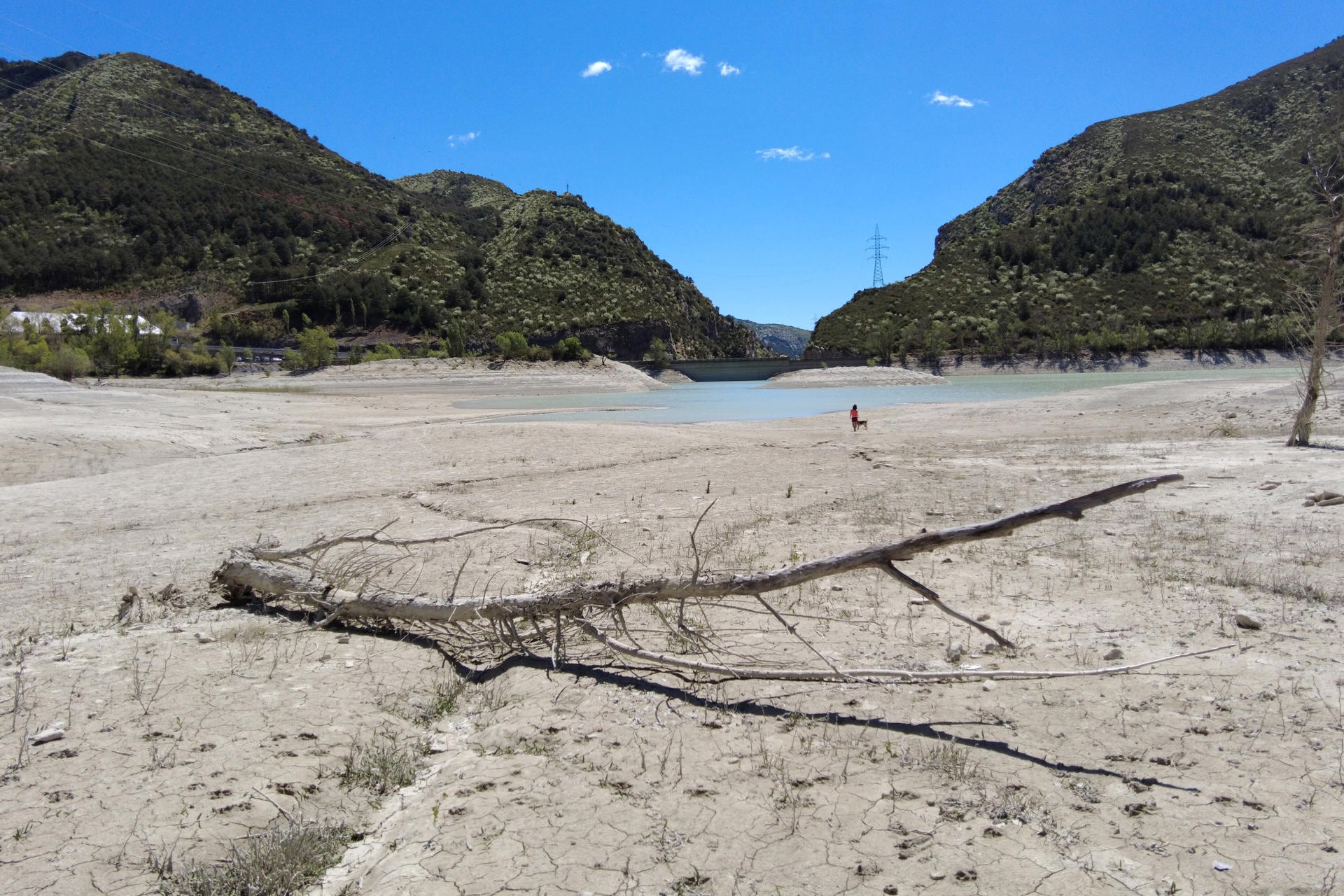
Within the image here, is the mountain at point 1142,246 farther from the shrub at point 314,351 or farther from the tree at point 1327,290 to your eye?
the tree at point 1327,290

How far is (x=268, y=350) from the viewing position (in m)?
79.6

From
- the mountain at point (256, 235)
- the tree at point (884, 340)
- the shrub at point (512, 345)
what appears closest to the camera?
the shrub at point (512, 345)

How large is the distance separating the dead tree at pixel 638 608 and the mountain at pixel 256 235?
75.8m

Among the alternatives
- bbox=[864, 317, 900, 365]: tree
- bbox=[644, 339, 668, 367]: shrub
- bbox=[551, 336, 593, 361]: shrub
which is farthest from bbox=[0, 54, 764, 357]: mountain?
bbox=[864, 317, 900, 365]: tree

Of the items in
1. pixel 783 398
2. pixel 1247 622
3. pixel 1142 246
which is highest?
pixel 1142 246

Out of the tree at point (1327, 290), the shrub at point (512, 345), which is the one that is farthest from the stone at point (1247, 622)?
the shrub at point (512, 345)

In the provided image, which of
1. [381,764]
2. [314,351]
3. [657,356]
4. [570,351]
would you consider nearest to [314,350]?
[314,351]

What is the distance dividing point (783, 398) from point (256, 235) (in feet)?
247

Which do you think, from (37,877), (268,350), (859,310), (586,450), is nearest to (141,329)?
(268,350)

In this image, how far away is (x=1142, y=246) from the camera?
9712 cm

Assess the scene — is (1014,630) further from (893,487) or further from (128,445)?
(128,445)

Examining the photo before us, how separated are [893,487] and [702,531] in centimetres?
449

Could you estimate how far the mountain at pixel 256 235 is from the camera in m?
86.9

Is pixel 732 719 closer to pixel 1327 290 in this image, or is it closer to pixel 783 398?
pixel 1327 290
